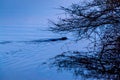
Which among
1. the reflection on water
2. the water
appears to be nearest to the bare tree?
the reflection on water

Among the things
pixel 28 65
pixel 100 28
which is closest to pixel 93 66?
pixel 100 28

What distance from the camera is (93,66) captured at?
13.4 m

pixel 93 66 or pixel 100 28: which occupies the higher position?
pixel 100 28

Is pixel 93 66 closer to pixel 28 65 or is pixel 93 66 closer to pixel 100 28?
pixel 100 28

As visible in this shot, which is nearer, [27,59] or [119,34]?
[119,34]

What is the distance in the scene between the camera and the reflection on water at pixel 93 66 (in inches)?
487

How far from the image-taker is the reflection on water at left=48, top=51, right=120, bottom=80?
12.4 m

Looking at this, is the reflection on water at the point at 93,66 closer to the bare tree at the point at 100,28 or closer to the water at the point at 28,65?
the bare tree at the point at 100,28

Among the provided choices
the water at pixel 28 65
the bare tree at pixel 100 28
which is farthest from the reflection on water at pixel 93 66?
the water at pixel 28 65

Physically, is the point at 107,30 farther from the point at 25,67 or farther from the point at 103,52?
the point at 25,67

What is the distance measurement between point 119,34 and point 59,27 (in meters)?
2.78

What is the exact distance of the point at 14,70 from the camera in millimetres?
15430

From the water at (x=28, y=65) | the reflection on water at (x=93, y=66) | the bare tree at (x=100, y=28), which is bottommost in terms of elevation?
the water at (x=28, y=65)

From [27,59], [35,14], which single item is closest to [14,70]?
[27,59]
